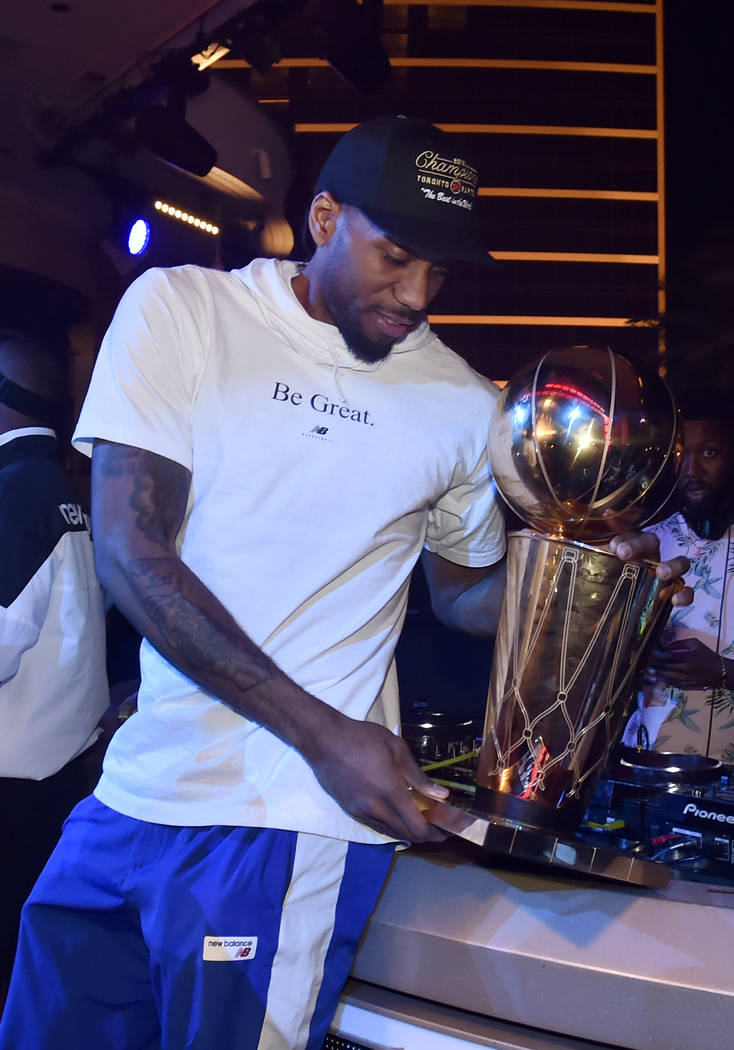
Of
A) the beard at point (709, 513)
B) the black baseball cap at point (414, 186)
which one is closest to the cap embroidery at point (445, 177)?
the black baseball cap at point (414, 186)

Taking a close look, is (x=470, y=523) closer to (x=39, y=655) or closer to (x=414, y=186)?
(x=414, y=186)

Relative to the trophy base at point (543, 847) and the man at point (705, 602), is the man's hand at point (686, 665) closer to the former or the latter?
the man at point (705, 602)

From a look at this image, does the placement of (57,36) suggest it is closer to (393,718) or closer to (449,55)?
(393,718)

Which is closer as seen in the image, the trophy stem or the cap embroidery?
the trophy stem

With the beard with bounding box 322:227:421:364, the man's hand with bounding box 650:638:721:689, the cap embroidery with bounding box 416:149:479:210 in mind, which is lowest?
the man's hand with bounding box 650:638:721:689

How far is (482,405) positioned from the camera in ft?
4.24

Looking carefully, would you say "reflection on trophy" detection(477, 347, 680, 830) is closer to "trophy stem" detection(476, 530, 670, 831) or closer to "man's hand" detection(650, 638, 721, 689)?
"trophy stem" detection(476, 530, 670, 831)

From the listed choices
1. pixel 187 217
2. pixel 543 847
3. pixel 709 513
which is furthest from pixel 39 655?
pixel 187 217

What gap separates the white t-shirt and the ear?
131mm

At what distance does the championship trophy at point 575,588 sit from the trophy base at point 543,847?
0.15ft

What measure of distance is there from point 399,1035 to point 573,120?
415 inches

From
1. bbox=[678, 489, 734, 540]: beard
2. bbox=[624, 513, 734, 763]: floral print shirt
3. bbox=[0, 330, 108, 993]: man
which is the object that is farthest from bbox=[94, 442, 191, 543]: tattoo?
bbox=[678, 489, 734, 540]: beard

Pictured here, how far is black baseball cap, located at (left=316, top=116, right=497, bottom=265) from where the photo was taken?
1.18m

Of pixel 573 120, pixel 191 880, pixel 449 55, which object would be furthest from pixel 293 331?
pixel 573 120
